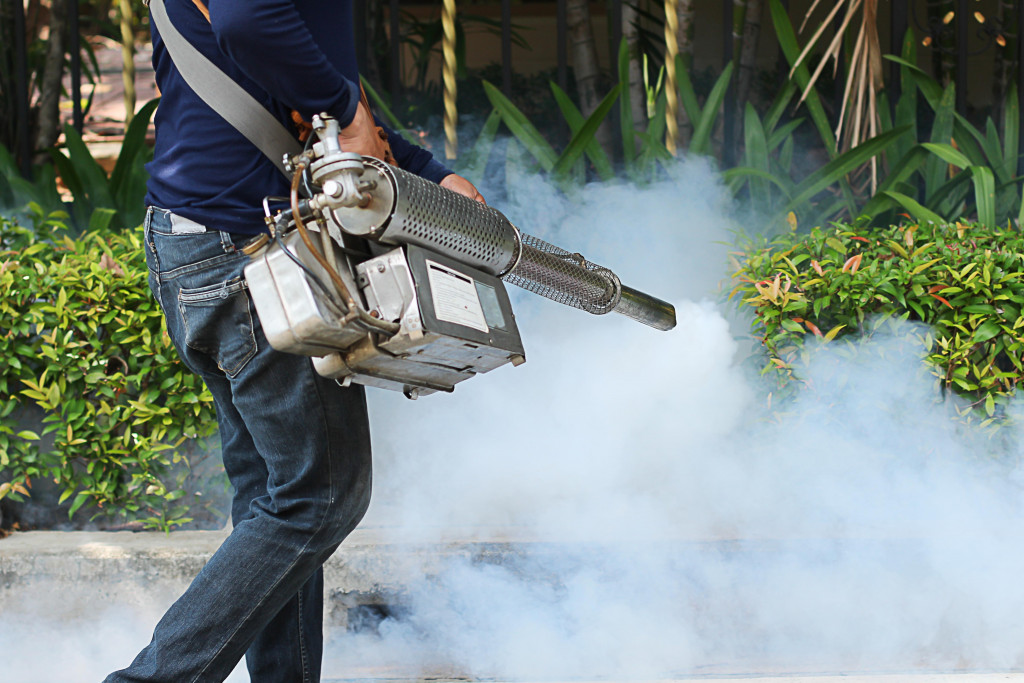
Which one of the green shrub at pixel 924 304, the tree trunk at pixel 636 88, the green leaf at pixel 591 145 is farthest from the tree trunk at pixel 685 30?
the green shrub at pixel 924 304

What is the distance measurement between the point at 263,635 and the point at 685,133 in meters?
2.53

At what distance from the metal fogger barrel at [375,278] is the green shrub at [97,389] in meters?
1.25

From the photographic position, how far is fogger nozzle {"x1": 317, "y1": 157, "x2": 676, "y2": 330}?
56.6 inches

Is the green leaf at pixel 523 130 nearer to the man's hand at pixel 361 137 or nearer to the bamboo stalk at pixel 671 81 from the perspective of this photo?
the bamboo stalk at pixel 671 81

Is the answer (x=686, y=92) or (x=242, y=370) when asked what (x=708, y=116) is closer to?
(x=686, y=92)

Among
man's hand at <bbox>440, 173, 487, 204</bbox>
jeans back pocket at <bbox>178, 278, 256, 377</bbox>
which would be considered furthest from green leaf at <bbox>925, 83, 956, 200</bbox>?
jeans back pocket at <bbox>178, 278, 256, 377</bbox>

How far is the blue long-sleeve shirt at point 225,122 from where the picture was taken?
4.72 feet

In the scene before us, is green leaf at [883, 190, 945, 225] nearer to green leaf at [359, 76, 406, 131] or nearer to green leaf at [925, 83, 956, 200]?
green leaf at [925, 83, 956, 200]

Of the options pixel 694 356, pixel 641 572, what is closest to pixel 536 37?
pixel 694 356

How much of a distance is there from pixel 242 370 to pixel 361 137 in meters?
0.43

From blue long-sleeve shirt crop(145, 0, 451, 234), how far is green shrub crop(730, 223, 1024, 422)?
1415 millimetres

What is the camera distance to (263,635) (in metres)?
1.88

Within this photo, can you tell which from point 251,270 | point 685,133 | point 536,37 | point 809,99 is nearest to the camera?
point 251,270

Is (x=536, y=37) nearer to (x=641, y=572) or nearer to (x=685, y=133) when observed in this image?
(x=685, y=133)
